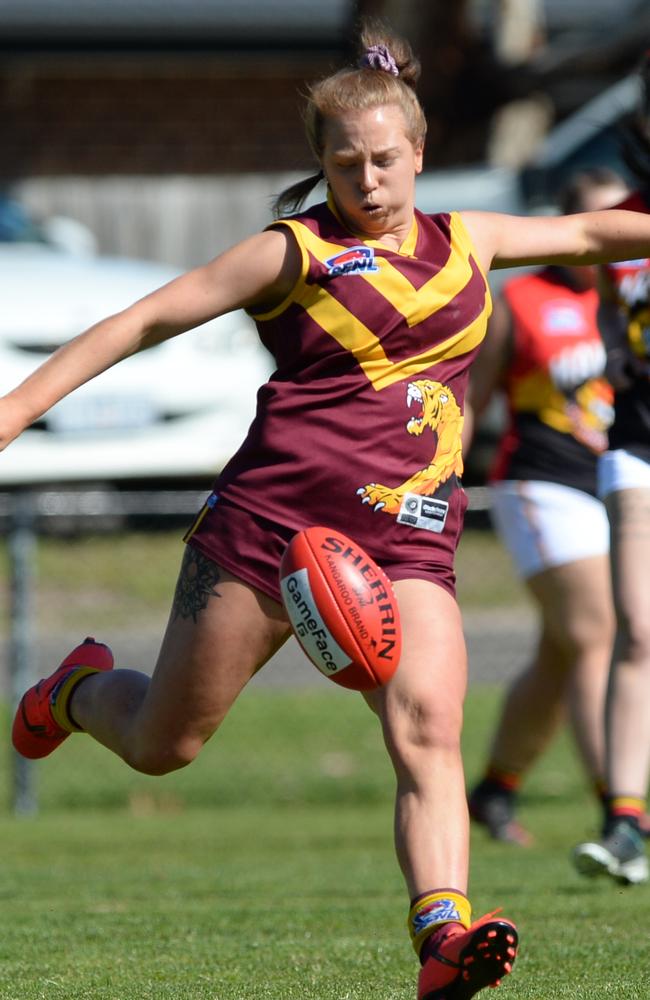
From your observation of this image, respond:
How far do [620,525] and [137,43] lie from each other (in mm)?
15204

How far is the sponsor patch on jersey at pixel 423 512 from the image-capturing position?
4.09 meters

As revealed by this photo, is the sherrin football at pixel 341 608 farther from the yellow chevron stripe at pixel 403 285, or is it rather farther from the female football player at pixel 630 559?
the female football player at pixel 630 559

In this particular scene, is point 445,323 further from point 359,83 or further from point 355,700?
point 355,700

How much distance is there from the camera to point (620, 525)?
5641mm

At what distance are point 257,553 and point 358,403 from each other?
395 mm

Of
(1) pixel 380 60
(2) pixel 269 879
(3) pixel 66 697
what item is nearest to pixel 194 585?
(3) pixel 66 697

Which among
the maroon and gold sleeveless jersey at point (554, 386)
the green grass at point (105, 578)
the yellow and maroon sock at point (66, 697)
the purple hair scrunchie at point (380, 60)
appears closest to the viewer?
the purple hair scrunchie at point (380, 60)

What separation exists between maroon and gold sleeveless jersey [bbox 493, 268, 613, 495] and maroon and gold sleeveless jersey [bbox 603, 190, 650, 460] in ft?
4.68

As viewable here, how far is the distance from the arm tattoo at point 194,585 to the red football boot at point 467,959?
90 cm

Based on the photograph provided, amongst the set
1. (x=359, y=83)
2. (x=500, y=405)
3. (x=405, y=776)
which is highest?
(x=500, y=405)

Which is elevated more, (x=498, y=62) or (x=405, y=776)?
(x=498, y=62)

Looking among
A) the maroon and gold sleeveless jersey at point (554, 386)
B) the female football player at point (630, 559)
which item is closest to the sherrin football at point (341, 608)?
the female football player at point (630, 559)

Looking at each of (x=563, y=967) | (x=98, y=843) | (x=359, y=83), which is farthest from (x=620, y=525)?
(x=98, y=843)

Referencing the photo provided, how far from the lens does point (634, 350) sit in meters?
5.85
